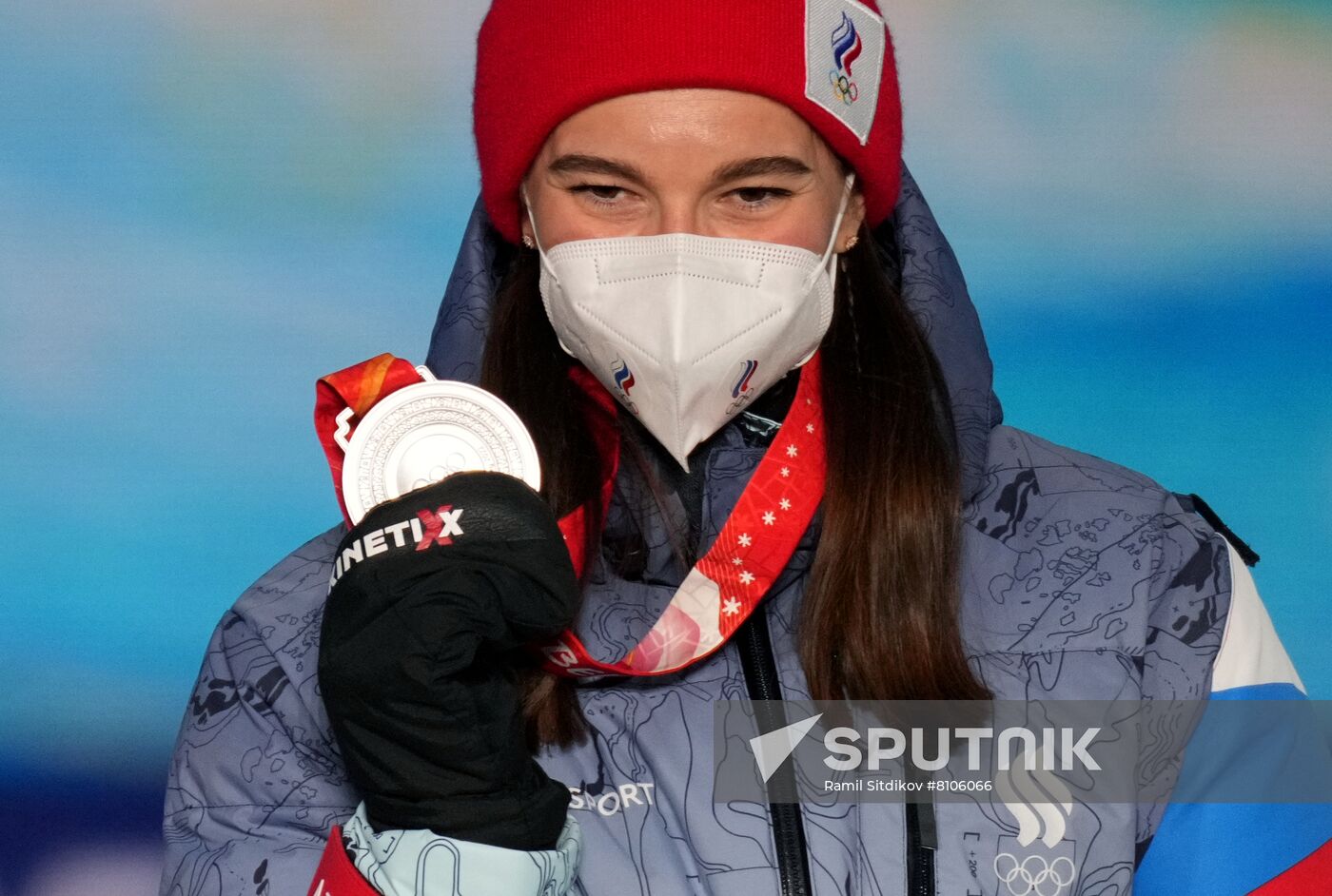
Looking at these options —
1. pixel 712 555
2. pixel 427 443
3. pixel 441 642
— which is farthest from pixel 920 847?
pixel 427 443

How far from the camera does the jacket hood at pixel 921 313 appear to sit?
2457 mm

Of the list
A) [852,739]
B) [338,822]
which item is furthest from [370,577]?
[852,739]

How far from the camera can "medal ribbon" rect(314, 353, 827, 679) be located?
218 cm

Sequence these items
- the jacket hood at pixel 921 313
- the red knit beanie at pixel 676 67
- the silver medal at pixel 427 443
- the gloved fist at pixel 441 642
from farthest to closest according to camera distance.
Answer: the jacket hood at pixel 921 313 → the red knit beanie at pixel 676 67 → the silver medal at pixel 427 443 → the gloved fist at pixel 441 642

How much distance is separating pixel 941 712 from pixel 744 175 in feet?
2.16

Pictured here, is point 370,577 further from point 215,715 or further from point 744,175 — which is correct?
point 744,175

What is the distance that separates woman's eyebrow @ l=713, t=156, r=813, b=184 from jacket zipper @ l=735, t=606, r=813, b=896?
1.69ft

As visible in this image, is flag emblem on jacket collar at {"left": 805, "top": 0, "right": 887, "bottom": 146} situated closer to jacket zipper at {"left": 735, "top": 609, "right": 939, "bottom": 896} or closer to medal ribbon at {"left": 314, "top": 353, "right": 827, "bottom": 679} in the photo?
medal ribbon at {"left": 314, "top": 353, "right": 827, "bottom": 679}

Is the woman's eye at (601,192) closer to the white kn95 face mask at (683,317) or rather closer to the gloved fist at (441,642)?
the white kn95 face mask at (683,317)

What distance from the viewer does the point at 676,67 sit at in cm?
227

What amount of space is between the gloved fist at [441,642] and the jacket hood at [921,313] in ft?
1.60

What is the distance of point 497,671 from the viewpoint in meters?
2.13

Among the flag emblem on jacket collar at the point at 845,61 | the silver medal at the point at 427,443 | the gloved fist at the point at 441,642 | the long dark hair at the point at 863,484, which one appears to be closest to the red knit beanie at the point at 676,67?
the flag emblem on jacket collar at the point at 845,61

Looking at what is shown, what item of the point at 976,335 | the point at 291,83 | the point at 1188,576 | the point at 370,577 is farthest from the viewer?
the point at 291,83
